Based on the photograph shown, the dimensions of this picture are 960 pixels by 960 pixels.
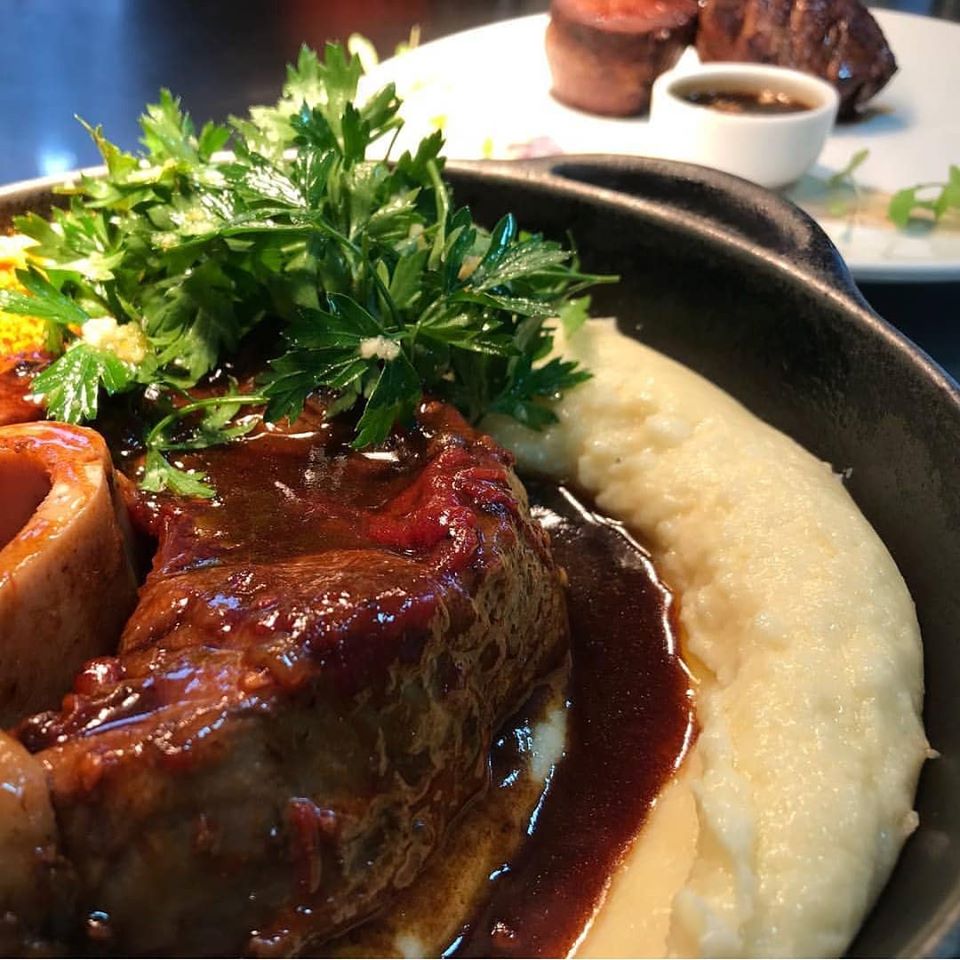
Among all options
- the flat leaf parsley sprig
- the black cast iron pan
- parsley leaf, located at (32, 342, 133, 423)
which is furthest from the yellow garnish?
the black cast iron pan

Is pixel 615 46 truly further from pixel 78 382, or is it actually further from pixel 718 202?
pixel 78 382

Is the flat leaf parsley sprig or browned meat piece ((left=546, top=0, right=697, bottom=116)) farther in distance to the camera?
browned meat piece ((left=546, top=0, right=697, bottom=116))

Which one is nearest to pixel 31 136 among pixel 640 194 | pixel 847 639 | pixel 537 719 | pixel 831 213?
pixel 640 194

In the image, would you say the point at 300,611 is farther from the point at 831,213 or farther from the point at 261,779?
the point at 831,213

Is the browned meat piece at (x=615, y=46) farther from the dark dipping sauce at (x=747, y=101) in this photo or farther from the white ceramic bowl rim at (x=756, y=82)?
the dark dipping sauce at (x=747, y=101)

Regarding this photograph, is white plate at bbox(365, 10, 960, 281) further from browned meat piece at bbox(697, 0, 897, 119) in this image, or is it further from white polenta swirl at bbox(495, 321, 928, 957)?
white polenta swirl at bbox(495, 321, 928, 957)

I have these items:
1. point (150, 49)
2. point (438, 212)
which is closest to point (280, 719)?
point (438, 212)

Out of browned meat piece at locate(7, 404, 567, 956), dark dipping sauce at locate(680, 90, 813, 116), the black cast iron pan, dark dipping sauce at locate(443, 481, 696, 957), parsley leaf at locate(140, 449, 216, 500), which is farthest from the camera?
dark dipping sauce at locate(680, 90, 813, 116)
